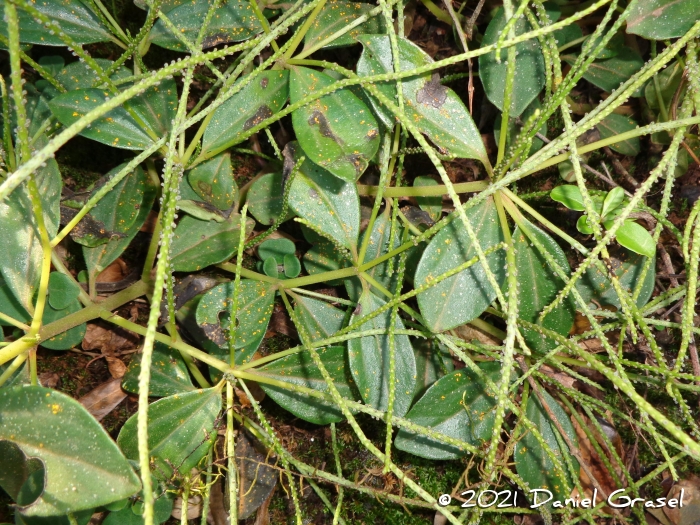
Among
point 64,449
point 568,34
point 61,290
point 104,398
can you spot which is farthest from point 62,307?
point 568,34

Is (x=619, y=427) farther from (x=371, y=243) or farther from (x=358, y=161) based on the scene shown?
(x=358, y=161)

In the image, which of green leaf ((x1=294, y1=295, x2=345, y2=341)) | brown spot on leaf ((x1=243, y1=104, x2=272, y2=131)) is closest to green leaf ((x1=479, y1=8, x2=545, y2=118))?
brown spot on leaf ((x1=243, y1=104, x2=272, y2=131))

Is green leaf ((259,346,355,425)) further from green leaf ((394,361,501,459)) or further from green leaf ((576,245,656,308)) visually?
green leaf ((576,245,656,308))

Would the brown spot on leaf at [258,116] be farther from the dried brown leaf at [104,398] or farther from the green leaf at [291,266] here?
the dried brown leaf at [104,398]

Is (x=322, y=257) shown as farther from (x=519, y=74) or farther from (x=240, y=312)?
(x=519, y=74)

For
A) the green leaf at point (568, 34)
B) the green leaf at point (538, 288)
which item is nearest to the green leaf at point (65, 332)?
the green leaf at point (538, 288)

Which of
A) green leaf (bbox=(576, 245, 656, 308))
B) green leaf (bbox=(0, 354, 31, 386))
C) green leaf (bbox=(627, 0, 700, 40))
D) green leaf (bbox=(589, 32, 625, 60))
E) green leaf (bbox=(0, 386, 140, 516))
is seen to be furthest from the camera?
green leaf (bbox=(589, 32, 625, 60))
